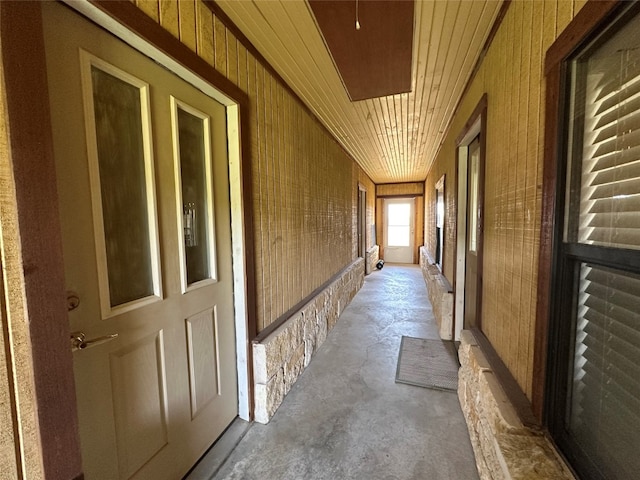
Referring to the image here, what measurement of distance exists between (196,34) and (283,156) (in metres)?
1.06

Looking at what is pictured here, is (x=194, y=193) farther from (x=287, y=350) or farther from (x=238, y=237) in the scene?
(x=287, y=350)

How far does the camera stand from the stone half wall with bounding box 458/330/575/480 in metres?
0.94

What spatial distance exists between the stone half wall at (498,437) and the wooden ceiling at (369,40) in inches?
79.3

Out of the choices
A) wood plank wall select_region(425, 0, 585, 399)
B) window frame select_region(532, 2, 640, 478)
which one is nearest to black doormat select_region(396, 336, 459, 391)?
wood plank wall select_region(425, 0, 585, 399)

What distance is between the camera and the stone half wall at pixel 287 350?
1821 millimetres

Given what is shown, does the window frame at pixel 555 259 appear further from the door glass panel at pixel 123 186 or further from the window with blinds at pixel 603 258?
the door glass panel at pixel 123 186

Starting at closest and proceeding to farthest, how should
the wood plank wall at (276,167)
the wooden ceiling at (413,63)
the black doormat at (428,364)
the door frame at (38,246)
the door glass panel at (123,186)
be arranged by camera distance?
1. the door frame at (38,246)
2. the door glass panel at (123,186)
3. the wood plank wall at (276,167)
4. the wooden ceiling at (413,63)
5. the black doormat at (428,364)

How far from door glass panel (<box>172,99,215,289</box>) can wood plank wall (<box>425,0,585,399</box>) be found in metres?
1.64

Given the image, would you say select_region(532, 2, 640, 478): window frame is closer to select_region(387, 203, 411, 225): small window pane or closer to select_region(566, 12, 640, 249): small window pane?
select_region(566, 12, 640, 249): small window pane

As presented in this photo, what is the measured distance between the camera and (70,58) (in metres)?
0.92

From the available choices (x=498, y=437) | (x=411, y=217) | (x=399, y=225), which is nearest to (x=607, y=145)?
(x=498, y=437)

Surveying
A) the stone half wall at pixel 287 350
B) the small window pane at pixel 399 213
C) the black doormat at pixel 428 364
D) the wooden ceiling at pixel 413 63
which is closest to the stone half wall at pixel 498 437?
the black doormat at pixel 428 364

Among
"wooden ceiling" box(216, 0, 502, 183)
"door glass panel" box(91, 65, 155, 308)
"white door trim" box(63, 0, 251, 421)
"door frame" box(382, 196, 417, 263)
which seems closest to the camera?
"door glass panel" box(91, 65, 155, 308)

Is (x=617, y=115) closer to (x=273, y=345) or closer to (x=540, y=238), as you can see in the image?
(x=540, y=238)
